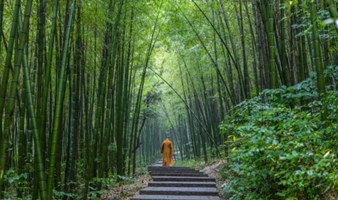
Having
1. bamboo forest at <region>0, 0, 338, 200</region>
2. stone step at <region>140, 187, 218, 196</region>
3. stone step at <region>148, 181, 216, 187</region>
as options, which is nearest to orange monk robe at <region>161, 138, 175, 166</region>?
bamboo forest at <region>0, 0, 338, 200</region>

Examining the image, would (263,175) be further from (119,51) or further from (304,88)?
(119,51)

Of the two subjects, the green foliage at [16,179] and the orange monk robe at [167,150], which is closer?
the green foliage at [16,179]

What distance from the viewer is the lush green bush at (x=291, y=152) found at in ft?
7.38

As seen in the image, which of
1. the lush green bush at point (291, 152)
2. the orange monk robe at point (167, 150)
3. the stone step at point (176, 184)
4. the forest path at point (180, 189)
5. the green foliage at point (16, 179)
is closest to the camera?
the lush green bush at point (291, 152)

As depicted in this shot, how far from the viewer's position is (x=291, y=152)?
7.93ft

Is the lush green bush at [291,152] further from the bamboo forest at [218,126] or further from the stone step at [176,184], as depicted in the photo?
the stone step at [176,184]

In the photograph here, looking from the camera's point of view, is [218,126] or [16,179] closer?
[16,179]

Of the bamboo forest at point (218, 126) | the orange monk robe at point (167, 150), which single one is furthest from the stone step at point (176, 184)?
the orange monk robe at point (167, 150)

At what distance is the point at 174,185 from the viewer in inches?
193

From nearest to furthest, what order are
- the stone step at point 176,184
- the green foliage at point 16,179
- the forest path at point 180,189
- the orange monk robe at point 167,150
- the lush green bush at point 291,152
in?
the lush green bush at point 291,152 < the green foliage at point 16,179 < the forest path at point 180,189 < the stone step at point 176,184 < the orange monk robe at point 167,150

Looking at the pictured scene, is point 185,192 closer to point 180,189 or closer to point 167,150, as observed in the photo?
point 180,189

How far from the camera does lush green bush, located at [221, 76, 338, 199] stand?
2250mm

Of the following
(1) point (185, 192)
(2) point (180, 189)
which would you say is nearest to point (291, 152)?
(1) point (185, 192)

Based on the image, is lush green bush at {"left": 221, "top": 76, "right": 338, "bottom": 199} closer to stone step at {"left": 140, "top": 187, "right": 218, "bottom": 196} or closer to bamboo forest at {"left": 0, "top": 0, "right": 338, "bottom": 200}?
bamboo forest at {"left": 0, "top": 0, "right": 338, "bottom": 200}
